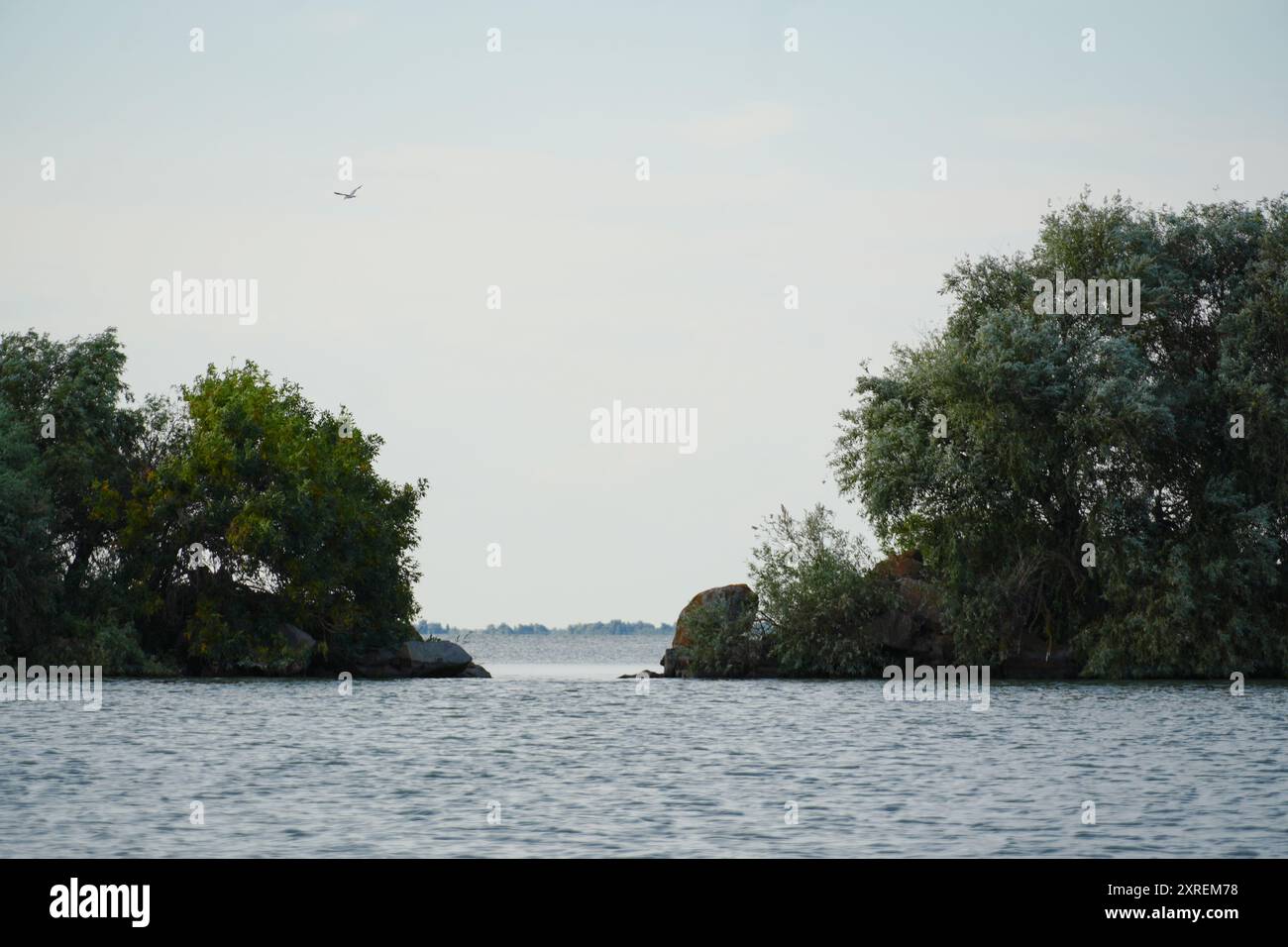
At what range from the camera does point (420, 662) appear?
219ft

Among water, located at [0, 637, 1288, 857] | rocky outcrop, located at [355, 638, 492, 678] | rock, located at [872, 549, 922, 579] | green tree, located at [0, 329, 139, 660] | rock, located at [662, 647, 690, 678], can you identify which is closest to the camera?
water, located at [0, 637, 1288, 857]

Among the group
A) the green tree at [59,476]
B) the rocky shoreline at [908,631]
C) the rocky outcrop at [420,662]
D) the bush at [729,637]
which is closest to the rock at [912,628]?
the rocky shoreline at [908,631]

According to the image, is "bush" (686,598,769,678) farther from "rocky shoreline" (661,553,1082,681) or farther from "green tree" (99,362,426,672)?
"green tree" (99,362,426,672)

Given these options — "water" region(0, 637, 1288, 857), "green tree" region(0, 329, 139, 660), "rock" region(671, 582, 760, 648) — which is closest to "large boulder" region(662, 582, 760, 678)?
"rock" region(671, 582, 760, 648)

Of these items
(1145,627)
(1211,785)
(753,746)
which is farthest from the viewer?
(1145,627)

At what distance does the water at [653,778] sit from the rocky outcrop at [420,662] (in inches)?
812

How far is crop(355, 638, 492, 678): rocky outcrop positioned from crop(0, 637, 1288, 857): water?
2063 centimetres

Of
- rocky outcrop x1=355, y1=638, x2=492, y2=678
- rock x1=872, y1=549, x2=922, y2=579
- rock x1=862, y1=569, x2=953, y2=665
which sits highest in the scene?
rock x1=872, y1=549, x2=922, y2=579

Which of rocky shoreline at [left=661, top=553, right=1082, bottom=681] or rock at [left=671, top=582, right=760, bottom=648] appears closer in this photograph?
rocky shoreline at [left=661, top=553, right=1082, bottom=681]

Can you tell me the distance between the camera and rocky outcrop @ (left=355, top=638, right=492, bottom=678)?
65.8 m
